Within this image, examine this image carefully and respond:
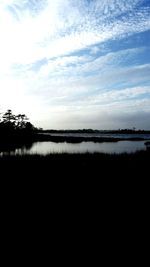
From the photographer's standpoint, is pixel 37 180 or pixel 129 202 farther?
pixel 37 180

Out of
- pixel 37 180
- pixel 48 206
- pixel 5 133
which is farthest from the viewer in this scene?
pixel 5 133

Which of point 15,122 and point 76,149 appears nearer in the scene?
point 76,149

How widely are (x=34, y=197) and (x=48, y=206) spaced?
1087mm

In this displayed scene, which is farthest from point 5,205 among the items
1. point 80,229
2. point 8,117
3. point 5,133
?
point 8,117

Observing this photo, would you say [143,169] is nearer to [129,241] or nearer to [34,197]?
[34,197]

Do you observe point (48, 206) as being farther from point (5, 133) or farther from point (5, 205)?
point (5, 133)

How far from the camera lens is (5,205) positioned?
784 cm

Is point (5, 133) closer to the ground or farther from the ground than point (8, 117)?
closer to the ground

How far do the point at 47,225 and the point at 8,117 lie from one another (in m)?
79.1

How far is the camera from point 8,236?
568 cm

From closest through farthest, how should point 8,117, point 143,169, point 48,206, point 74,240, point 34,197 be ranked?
point 74,240, point 48,206, point 34,197, point 143,169, point 8,117

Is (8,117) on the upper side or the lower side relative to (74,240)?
upper

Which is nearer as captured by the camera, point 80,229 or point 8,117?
point 80,229

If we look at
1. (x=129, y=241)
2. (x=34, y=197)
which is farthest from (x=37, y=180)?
(x=129, y=241)
